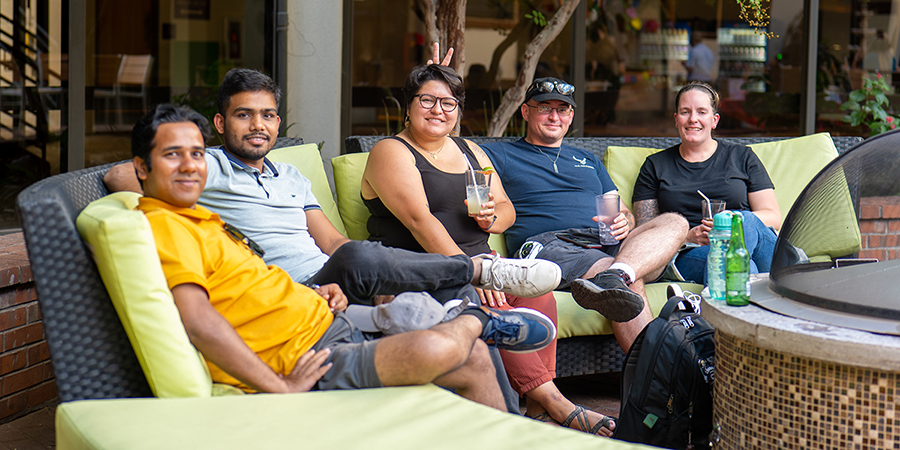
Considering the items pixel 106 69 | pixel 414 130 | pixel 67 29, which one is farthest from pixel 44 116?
pixel 414 130

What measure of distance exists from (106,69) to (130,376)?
5.68 m

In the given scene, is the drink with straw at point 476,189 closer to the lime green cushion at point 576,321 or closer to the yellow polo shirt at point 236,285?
the lime green cushion at point 576,321

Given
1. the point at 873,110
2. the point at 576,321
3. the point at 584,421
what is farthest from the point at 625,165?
the point at 873,110

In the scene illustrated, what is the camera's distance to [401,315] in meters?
2.00

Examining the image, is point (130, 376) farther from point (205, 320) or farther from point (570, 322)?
point (570, 322)

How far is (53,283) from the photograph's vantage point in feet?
5.37

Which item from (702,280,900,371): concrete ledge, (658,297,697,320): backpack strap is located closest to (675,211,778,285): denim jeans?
(658,297,697,320): backpack strap

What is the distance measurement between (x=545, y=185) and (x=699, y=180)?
71cm

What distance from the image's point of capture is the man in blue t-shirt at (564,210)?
293 cm

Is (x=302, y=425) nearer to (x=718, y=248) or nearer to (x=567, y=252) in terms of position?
(x=718, y=248)

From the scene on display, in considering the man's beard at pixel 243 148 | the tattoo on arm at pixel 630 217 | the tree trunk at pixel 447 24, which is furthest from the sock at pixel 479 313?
the tree trunk at pixel 447 24

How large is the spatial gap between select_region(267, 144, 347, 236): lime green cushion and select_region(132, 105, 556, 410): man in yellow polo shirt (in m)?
1.08

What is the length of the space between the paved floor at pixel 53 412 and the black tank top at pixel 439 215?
75cm

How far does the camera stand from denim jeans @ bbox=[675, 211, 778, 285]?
304 cm
